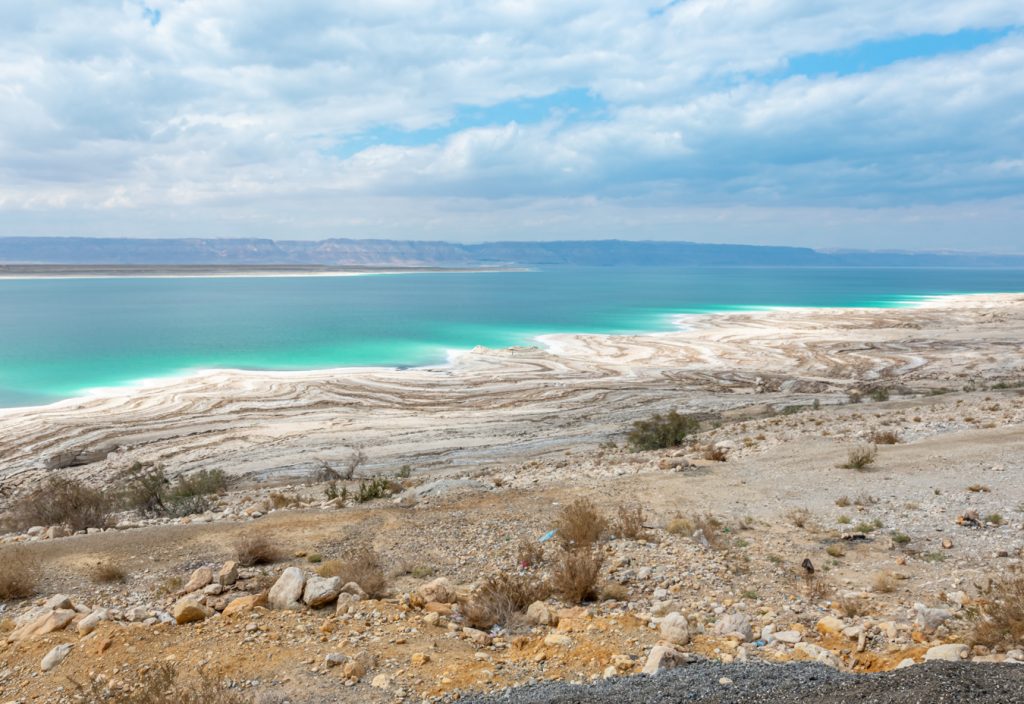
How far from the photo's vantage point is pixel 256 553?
7.36 metres

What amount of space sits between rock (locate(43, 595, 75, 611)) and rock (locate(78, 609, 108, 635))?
0.53 metres

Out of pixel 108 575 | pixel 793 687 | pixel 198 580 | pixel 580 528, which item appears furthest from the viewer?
pixel 580 528

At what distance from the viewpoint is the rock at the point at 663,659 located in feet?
15.6

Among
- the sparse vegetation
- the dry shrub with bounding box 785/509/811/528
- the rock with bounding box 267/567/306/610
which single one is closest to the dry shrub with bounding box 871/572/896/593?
the dry shrub with bounding box 785/509/811/528

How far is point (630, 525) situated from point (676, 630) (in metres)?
2.74

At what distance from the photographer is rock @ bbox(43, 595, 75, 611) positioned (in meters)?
5.82

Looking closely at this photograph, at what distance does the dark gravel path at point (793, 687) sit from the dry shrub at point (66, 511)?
870 centimetres

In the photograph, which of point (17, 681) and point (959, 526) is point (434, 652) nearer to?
point (17, 681)

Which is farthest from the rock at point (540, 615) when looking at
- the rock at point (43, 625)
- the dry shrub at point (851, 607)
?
the rock at point (43, 625)

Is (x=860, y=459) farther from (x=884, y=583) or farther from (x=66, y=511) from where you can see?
(x=66, y=511)

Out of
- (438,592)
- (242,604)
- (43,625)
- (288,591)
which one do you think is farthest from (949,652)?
(43,625)

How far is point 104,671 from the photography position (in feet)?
16.0

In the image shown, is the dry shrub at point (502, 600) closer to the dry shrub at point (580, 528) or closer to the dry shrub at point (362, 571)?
the dry shrub at point (362, 571)

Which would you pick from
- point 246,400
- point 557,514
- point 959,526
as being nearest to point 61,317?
point 246,400
